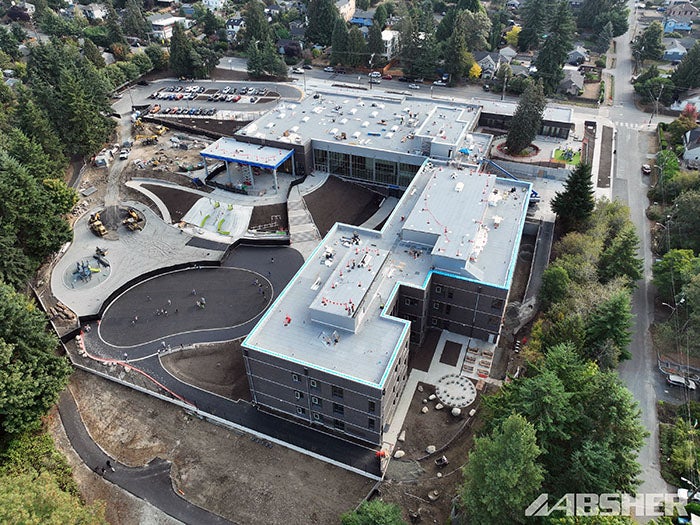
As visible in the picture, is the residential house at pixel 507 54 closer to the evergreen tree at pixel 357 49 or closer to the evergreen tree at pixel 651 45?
the evergreen tree at pixel 651 45

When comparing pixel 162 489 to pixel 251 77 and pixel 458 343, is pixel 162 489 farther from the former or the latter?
pixel 251 77

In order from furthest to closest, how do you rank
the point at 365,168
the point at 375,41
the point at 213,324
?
the point at 375,41 < the point at 365,168 < the point at 213,324

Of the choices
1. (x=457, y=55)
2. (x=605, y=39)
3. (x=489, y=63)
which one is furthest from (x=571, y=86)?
(x=605, y=39)

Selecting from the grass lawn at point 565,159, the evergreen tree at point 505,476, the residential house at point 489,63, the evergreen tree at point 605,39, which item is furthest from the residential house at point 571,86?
the evergreen tree at point 505,476

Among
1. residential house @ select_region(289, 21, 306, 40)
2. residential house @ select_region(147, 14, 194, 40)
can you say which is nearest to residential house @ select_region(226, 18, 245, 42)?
residential house @ select_region(289, 21, 306, 40)

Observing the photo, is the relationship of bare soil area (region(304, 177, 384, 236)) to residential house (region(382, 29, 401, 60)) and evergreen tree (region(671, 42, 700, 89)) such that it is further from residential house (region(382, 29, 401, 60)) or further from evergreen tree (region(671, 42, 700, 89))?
evergreen tree (region(671, 42, 700, 89))

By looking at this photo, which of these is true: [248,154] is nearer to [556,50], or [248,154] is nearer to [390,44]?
[390,44]
